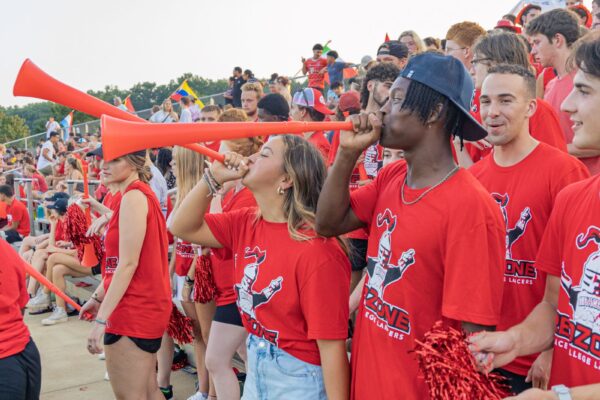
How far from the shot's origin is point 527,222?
263cm

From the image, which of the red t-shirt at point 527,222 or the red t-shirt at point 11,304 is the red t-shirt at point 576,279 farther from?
the red t-shirt at point 11,304

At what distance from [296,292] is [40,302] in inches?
305

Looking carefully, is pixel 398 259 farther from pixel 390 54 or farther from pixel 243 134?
pixel 390 54

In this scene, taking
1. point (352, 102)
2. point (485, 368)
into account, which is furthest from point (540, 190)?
point (352, 102)

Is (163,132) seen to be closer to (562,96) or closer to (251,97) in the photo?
(562,96)

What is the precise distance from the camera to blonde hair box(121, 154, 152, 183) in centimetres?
413

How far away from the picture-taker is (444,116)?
2.21 m

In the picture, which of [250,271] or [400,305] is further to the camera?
[250,271]

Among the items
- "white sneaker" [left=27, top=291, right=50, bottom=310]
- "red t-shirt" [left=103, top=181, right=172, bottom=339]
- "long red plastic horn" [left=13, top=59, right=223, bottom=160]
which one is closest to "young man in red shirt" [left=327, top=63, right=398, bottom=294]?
"red t-shirt" [left=103, top=181, right=172, bottom=339]

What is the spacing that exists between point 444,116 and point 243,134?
74 centimetres

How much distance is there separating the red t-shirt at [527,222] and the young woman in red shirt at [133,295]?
227cm

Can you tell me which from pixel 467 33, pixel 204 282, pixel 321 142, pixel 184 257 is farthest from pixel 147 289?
pixel 467 33

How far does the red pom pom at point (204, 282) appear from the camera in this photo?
14.1ft

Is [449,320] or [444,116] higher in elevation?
[444,116]
